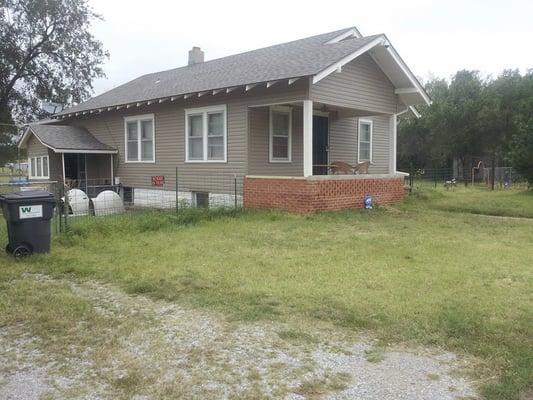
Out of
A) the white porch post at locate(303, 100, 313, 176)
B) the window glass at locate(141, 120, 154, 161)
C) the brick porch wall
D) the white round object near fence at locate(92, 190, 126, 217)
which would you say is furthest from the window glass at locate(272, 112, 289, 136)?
the white round object near fence at locate(92, 190, 126, 217)

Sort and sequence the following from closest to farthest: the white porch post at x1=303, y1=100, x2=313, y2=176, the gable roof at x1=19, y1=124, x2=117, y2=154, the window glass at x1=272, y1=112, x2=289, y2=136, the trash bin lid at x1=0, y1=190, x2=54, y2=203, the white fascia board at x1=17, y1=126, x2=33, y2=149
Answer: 1. the trash bin lid at x1=0, y1=190, x2=54, y2=203
2. the white porch post at x1=303, y1=100, x2=313, y2=176
3. the window glass at x1=272, y1=112, x2=289, y2=136
4. the gable roof at x1=19, y1=124, x2=117, y2=154
5. the white fascia board at x1=17, y1=126, x2=33, y2=149

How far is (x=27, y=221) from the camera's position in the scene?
300 inches

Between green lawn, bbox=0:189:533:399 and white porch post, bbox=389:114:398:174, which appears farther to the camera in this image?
white porch post, bbox=389:114:398:174

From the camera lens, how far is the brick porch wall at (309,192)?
12016 mm

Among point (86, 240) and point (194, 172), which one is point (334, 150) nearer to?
point (194, 172)

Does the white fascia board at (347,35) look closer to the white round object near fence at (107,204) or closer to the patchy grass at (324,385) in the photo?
the white round object near fence at (107,204)

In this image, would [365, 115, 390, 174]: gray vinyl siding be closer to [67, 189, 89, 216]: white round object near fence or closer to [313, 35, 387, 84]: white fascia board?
[313, 35, 387, 84]: white fascia board

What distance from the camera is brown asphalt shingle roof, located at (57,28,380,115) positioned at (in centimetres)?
1252

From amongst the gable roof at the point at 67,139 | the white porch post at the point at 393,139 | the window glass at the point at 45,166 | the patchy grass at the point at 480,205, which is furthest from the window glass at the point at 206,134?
the window glass at the point at 45,166

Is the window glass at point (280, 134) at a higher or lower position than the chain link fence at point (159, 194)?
higher

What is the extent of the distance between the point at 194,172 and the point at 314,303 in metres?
10.3

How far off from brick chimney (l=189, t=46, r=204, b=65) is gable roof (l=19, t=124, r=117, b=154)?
5327 millimetres

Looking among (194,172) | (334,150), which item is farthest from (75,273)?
(334,150)

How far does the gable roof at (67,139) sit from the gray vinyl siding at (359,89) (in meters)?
8.68
